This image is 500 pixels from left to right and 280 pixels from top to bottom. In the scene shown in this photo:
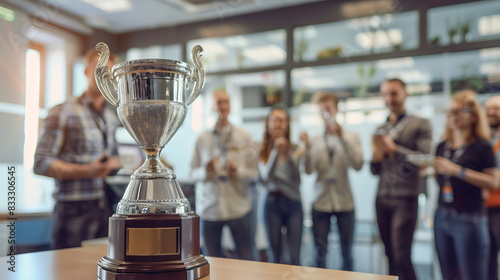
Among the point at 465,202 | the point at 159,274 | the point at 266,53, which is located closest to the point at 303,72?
the point at 266,53

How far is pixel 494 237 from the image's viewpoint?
2.25 metres

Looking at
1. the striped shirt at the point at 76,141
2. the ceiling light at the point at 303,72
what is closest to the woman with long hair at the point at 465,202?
the ceiling light at the point at 303,72

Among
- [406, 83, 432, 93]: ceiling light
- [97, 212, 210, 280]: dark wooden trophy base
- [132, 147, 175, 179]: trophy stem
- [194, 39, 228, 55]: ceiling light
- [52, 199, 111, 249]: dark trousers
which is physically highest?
[194, 39, 228, 55]: ceiling light

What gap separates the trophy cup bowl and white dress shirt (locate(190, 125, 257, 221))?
6.25ft

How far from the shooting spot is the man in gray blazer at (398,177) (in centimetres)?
246

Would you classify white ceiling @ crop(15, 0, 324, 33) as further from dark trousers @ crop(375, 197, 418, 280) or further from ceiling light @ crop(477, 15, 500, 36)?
dark trousers @ crop(375, 197, 418, 280)

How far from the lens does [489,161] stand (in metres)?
2.25

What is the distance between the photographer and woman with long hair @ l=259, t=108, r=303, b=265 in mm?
2748

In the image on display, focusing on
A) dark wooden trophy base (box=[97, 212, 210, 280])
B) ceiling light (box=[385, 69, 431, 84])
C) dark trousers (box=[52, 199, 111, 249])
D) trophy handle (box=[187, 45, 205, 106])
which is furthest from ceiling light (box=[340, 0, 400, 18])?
dark wooden trophy base (box=[97, 212, 210, 280])

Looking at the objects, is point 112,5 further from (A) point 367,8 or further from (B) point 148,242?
(B) point 148,242

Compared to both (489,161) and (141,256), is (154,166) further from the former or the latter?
(489,161)

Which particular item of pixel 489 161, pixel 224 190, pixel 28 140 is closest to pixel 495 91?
pixel 489 161

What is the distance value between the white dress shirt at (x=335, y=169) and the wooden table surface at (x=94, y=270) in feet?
5.71

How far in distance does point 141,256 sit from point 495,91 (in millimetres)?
2312
